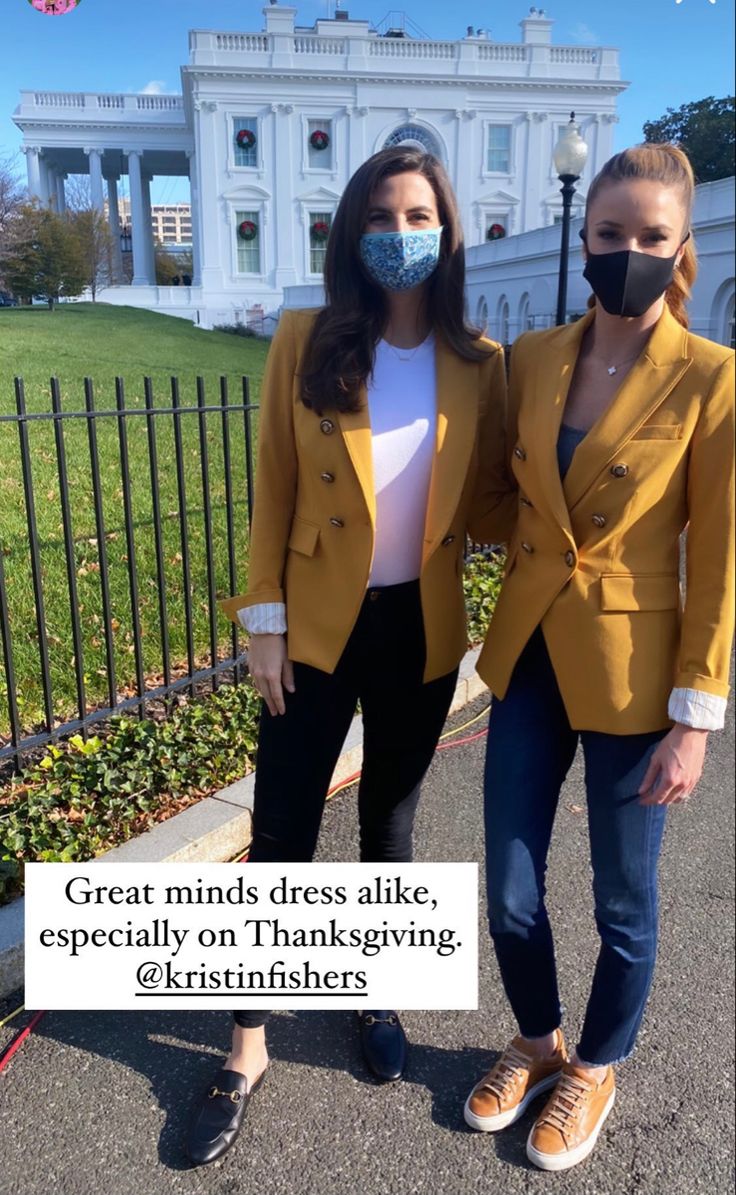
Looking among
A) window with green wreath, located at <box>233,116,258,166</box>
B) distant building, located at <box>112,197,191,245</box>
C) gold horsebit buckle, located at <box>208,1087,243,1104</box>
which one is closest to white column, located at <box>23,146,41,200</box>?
distant building, located at <box>112,197,191,245</box>

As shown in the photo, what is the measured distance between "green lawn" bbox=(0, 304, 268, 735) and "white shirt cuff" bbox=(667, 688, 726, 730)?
8.55 feet

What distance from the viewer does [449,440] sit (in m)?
1.92

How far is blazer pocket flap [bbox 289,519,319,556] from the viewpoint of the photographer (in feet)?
6.56

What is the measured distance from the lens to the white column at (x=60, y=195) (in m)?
2.96

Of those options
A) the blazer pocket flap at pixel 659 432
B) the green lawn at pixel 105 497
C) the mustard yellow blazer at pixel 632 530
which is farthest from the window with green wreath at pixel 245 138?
the blazer pocket flap at pixel 659 432

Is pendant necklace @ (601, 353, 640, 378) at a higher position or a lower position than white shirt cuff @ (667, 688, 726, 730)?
higher

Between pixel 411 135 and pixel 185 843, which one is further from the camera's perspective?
pixel 411 135

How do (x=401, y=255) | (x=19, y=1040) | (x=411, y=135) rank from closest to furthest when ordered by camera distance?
(x=401, y=255) < (x=19, y=1040) < (x=411, y=135)

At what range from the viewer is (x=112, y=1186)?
75.7 inches

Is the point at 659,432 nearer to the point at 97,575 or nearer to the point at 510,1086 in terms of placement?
the point at 510,1086

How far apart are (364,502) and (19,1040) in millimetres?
1769

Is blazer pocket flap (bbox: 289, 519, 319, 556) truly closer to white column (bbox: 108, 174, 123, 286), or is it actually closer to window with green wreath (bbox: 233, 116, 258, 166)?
white column (bbox: 108, 174, 123, 286)

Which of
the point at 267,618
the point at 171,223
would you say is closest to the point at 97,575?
the point at 171,223

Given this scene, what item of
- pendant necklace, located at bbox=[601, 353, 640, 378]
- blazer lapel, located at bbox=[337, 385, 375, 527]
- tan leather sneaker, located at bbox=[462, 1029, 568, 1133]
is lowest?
tan leather sneaker, located at bbox=[462, 1029, 568, 1133]
